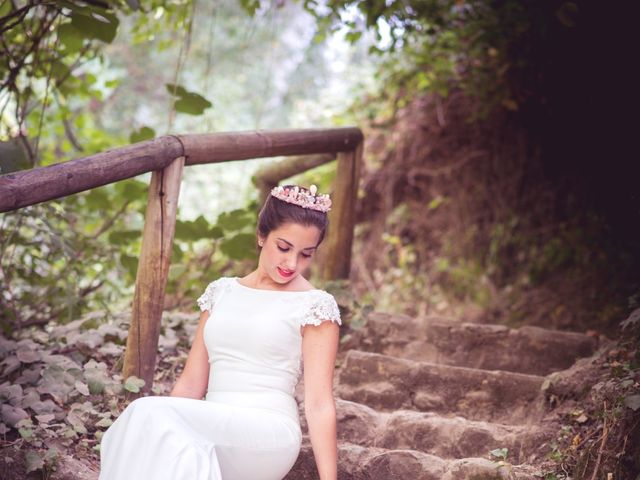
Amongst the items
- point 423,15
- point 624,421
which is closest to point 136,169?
point 624,421

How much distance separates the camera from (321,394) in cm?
214

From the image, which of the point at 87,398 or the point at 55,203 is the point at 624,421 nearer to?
the point at 87,398

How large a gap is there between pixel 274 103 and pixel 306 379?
11.4 metres

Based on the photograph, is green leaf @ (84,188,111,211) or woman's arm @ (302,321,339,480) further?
green leaf @ (84,188,111,211)

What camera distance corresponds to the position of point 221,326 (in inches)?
89.7

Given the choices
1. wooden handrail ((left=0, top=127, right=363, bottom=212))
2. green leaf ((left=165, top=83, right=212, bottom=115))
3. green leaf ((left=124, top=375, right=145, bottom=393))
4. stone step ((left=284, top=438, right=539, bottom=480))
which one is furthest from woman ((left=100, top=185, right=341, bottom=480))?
green leaf ((left=165, top=83, right=212, bottom=115))

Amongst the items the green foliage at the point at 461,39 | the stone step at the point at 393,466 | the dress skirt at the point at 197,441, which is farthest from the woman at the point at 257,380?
the green foliage at the point at 461,39

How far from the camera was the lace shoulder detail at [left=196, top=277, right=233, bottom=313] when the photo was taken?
2.42 metres

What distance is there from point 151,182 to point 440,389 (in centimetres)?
162

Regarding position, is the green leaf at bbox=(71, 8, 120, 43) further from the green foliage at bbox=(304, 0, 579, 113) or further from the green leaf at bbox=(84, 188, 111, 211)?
the green foliage at bbox=(304, 0, 579, 113)

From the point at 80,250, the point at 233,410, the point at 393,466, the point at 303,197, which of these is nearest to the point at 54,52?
the point at 80,250

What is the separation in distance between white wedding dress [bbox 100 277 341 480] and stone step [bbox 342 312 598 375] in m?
1.60

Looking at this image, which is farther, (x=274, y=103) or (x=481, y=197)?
(x=274, y=103)

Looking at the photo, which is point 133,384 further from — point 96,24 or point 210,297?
point 96,24
